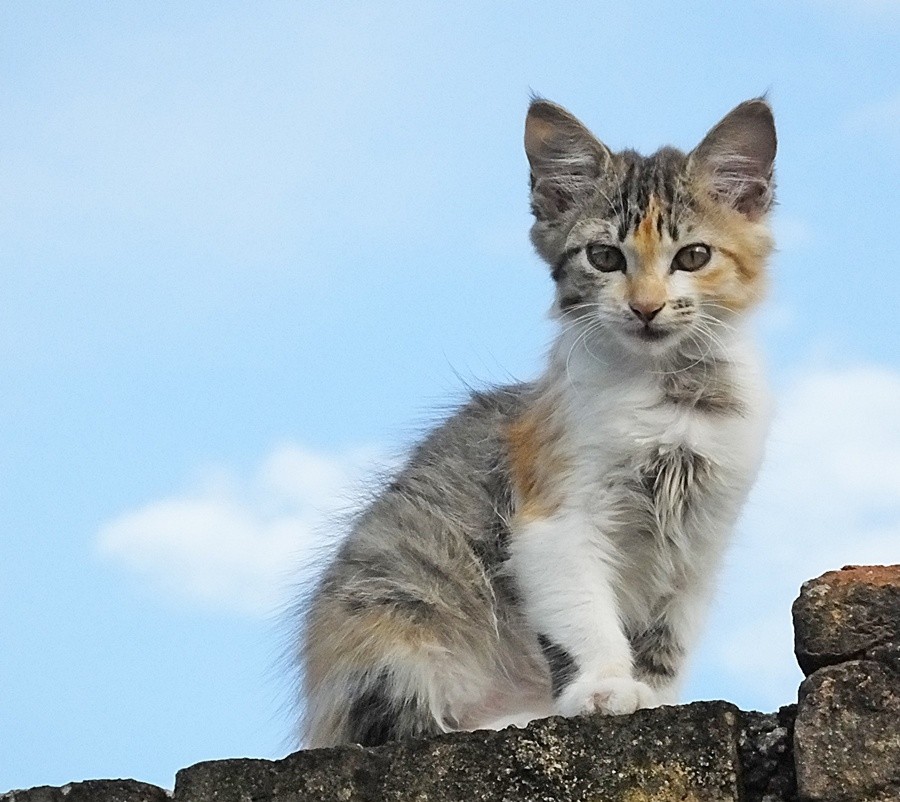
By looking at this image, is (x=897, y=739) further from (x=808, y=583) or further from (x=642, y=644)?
(x=642, y=644)

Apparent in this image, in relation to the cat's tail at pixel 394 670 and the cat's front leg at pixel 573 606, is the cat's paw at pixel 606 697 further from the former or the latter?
the cat's tail at pixel 394 670

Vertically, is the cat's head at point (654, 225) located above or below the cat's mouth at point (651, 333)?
above

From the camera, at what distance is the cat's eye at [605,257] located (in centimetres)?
380

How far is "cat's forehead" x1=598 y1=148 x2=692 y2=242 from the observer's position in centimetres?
380

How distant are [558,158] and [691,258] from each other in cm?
65

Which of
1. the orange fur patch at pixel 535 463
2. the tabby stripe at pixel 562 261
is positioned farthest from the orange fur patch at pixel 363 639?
the tabby stripe at pixel 562 261

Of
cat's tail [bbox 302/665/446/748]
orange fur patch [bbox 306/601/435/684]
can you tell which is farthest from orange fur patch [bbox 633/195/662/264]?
cat's tail [bbox 302/665/446/748]

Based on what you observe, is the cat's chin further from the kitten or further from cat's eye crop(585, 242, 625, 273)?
cat's eye crop(585, 242, 625, 273)

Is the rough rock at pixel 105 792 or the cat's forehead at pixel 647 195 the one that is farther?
the cat's forehead at pixel 647 195

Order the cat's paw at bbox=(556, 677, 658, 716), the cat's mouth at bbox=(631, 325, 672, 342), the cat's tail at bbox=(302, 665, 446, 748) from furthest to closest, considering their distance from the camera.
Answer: the cat's mouth at bbox=(631, 325, 672, 342) < the cat's tail at bbox=(302, 665, 446, 748) < the cat's paw at bbox=(556, 677, 658, 716)

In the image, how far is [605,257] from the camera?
3.82 metres

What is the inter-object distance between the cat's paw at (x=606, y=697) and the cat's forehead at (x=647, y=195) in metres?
1.29

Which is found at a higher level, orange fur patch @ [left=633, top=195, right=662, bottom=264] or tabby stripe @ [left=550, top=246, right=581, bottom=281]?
tabby stripe @ [left=550, top=246, right=581, bottom=281]

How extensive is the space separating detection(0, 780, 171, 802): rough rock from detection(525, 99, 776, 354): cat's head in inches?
71.7
